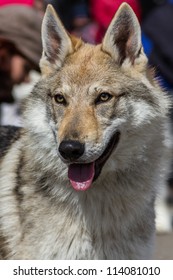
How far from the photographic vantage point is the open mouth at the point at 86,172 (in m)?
5.57

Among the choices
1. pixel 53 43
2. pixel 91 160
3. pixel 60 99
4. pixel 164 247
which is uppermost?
pixel 53 43

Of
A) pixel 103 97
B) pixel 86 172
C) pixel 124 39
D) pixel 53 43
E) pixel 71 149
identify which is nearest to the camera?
pixel 71 149

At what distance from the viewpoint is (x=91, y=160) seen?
17.9 feet

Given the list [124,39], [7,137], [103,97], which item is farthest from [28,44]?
[103,97]

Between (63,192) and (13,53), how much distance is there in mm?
2917

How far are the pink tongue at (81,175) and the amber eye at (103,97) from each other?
0.42 m

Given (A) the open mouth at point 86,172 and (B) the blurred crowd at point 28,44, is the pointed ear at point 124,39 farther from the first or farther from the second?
(B) the blurred crowd at point 28,44

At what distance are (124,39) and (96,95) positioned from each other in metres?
0.56

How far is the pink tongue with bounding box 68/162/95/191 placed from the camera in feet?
18.2

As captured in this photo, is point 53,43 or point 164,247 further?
point 164,247

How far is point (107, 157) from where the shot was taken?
567cm

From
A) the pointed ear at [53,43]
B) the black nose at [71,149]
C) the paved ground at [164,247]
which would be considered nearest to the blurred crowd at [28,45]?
the paved ground at [164,247]

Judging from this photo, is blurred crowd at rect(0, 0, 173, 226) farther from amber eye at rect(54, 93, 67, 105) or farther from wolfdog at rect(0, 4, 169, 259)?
amber eye at rect(54, 93, 67, 105)

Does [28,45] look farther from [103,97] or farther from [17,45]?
[103,97]
